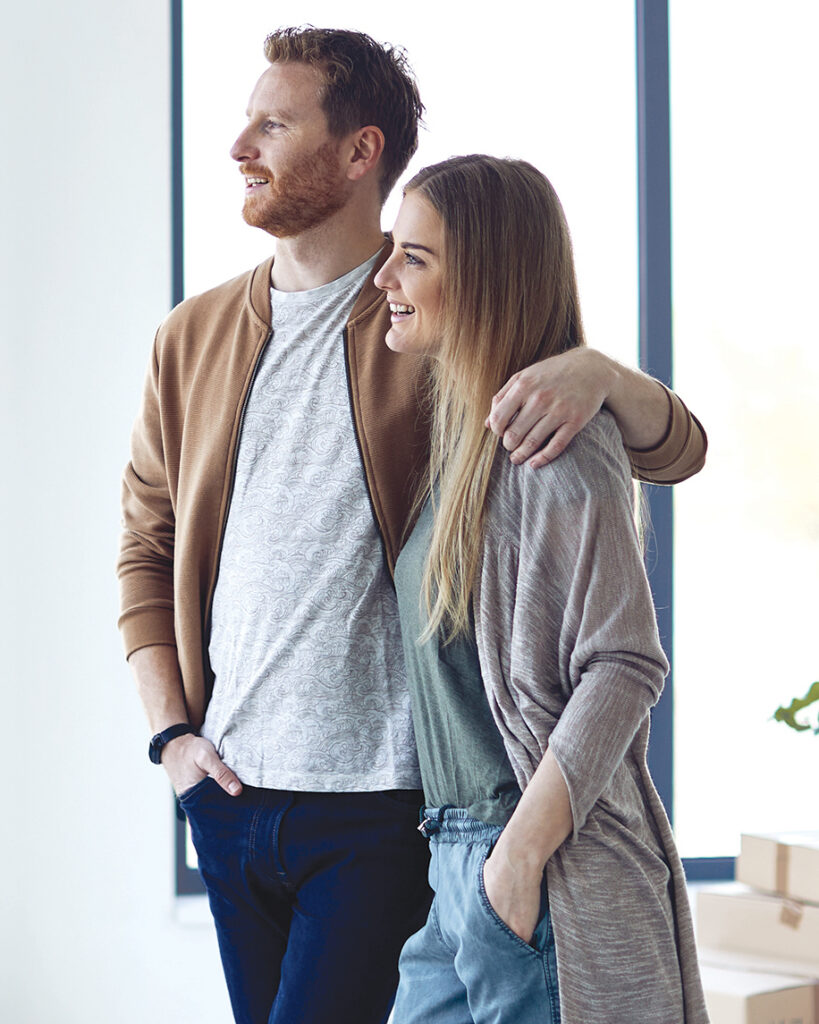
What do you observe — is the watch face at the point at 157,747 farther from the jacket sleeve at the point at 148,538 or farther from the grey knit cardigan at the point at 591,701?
the grey knit cardigan at the point at 591,701

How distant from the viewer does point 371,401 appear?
1.30 meters

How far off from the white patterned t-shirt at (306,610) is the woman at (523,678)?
12 centimetres

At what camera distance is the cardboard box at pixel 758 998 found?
1767 mm

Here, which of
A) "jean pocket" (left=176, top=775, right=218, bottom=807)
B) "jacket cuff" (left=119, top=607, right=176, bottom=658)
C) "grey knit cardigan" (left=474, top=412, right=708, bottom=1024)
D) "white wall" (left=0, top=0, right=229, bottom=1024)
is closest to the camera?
"grey knit cardigan" (left=474, top=412, right=708, bottom=1024)

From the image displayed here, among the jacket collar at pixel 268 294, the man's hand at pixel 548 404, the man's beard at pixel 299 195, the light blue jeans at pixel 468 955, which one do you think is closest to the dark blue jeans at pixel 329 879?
the light blue jeans at pixel 468 955

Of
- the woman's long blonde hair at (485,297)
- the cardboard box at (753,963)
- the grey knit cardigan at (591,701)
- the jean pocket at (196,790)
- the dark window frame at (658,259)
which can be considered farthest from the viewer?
the dark window frame at (658,259)

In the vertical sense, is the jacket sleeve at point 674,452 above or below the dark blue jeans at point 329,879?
above

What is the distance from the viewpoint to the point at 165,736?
1.35 metres

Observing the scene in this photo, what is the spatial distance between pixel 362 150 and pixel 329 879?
3.14 feet

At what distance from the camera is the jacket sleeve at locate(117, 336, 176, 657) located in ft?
4.80

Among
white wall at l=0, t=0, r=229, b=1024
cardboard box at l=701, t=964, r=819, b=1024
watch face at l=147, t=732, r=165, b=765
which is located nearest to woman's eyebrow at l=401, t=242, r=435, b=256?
watch face at l=147, t=732, r=165, b=765

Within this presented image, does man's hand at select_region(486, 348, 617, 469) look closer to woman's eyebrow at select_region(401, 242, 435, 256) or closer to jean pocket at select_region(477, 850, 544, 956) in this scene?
woman's eyebrow at select_region(401, 242, 435, 256)

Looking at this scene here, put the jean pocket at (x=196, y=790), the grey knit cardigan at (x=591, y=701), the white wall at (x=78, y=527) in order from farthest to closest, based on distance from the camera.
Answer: the white wall at (x=78, y=527), the jean pocket at (x=196, y=790), the grey knit cardigan at (x=591, y=701)

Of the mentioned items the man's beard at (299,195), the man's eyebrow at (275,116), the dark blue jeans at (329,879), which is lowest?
the dark blue jeans at (329,879)
